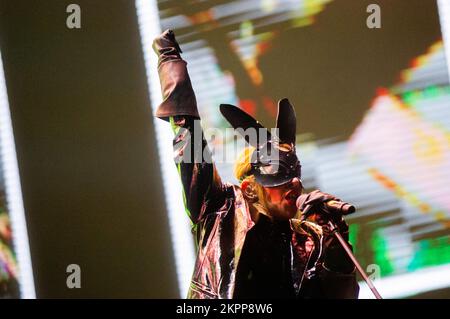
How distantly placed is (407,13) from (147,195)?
1319mm

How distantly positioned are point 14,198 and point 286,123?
1.15 meters

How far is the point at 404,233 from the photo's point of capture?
9.25 feet

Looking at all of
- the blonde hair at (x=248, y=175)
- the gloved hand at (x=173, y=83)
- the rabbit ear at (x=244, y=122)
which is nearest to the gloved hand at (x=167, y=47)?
the gloved hand at (x=173, y=83)

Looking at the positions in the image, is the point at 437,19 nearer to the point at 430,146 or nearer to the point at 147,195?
the point at 430,146

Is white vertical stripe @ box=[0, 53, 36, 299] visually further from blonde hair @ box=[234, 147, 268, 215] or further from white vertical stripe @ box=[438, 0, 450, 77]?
white vertical stripe @ box=[438, 0, 450, 77]

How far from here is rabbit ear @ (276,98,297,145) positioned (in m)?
2.69

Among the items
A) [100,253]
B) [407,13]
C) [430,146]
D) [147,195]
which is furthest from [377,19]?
[100,253]

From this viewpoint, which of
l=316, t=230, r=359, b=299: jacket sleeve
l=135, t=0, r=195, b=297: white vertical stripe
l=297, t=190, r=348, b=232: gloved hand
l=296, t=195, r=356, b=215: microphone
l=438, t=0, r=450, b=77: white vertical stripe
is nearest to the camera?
l=296, t=195, r=356, b=215: microphone

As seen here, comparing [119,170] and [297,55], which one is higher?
[297,55]

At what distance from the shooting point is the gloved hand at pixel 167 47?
268 centimetres

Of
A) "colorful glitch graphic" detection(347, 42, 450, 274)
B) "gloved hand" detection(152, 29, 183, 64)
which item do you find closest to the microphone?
"colorful glitch graphic" detection(347, 42, 450, 274)

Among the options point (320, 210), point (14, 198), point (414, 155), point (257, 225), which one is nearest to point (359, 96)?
point (414, 155)

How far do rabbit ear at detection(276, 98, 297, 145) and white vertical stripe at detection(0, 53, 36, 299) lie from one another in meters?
1.09
